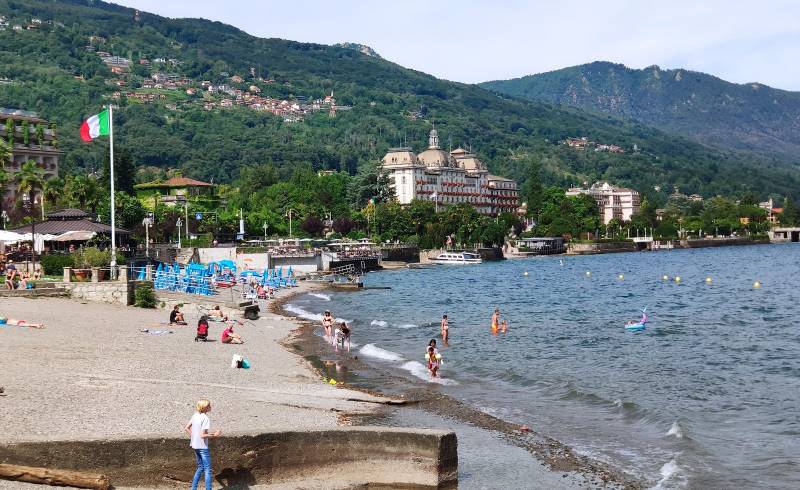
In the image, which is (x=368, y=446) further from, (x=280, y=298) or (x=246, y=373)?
(x=280, y=298)

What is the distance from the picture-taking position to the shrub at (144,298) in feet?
135

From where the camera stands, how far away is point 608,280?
316ft

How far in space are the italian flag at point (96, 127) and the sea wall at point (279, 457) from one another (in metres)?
28.0

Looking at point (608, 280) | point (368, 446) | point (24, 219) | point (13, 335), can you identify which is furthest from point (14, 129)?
point (368, 446)

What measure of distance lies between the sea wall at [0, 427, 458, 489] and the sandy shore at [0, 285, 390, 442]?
33 centimetres

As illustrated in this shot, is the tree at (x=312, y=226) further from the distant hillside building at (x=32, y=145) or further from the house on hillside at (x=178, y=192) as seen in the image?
the distant hillside building at (x=32, y=145)

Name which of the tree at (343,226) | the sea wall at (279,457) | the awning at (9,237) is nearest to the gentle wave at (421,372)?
the sea wall at (279,457)

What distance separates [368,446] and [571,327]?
3307 cm

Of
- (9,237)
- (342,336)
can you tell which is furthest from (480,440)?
(9,237)

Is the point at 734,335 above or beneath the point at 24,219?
beneath

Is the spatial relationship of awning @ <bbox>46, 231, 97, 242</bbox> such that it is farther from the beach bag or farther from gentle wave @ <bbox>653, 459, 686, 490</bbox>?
gentle wave @ <bbox>653, 459, 686, 490</bbox>

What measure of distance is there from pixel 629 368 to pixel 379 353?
9710 millimetres

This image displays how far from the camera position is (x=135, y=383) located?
21.4 m

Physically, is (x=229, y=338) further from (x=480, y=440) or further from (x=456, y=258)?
(x=456, y=258)
